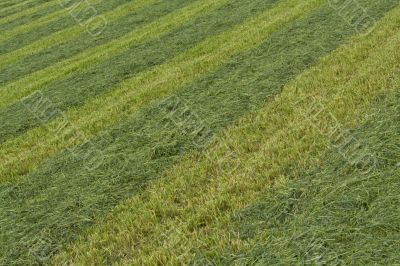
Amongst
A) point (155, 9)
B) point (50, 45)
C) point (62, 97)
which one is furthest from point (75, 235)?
point (155, 9)

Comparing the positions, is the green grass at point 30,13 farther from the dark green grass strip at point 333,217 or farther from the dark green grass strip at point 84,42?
the dark green grass strip at point 333,217

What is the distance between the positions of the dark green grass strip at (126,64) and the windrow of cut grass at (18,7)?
15.6 metres

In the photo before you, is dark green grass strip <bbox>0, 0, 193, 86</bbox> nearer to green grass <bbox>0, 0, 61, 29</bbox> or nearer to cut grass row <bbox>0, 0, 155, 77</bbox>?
cut grass row <bbox>0, 0, 155, 77</bbox>

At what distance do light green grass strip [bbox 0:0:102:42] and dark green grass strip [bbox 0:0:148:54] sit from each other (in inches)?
19.2

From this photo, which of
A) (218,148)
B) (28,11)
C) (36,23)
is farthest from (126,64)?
(28,11)

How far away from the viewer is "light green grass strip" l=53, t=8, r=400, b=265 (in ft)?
19.1

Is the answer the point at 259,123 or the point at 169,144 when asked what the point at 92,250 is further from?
the point at 259,123

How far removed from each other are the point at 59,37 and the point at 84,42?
6.95ft

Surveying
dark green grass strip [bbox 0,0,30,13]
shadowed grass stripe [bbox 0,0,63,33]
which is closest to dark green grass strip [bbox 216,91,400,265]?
shadowed grass stripe [bbox 0,0,63,33]

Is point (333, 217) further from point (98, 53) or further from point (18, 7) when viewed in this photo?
point (18, 7)

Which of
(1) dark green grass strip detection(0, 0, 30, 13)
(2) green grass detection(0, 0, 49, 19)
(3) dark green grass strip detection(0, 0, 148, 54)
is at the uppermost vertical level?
(1) dark green grass strip detection(0, 0, 30, 13)

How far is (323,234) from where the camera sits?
16.9 feet

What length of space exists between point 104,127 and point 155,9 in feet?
39.9

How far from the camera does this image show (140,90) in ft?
37.5
